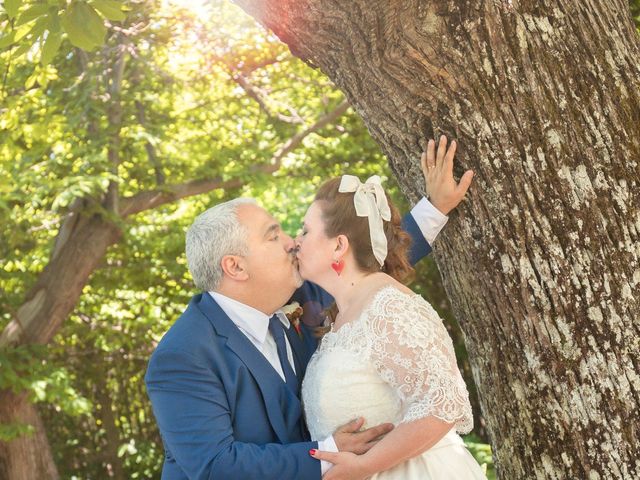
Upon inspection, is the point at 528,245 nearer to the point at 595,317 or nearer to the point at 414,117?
the point at 595,317

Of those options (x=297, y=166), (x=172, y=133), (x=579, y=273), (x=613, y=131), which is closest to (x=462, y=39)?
(x=613, y=131)

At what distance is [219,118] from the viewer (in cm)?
1134

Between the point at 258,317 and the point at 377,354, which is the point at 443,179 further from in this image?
the point at 258,317

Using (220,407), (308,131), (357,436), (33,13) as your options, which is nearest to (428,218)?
(357,436)

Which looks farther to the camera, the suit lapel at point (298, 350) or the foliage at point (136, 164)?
the foliage at point (136, 164)

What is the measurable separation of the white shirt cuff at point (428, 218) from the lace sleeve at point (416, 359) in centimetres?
34

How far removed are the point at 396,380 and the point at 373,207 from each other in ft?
2.07

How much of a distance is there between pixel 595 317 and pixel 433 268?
946 centimetres

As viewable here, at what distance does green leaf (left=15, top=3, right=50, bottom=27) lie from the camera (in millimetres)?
3543

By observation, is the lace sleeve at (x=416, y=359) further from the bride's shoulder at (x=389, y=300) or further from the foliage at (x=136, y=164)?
the foliage at (x=136, y=164)

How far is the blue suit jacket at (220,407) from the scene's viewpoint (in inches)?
113

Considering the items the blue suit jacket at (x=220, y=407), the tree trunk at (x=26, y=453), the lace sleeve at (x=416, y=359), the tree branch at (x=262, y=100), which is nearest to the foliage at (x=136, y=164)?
the tree branch at (x=262, y=100)

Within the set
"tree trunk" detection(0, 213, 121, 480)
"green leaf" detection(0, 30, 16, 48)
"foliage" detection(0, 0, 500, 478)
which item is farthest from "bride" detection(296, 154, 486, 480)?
"tree trunk" detection(0, 213, 121, 480)

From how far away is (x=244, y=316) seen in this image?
10.7 ft
